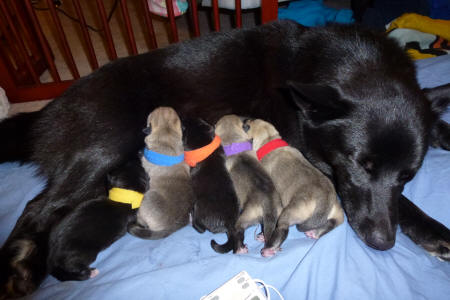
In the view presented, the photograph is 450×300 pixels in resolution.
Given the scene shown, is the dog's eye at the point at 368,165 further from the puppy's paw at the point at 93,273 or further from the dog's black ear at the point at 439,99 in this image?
the puppy's paw at the point at 93,273

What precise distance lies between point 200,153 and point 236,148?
0.19 meters

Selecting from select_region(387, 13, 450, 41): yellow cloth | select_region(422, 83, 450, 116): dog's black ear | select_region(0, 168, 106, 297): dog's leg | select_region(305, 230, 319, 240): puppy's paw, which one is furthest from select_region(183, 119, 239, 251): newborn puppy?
select_region(387, 13, 450, 41): yellow cloth

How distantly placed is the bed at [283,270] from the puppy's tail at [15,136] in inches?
28.6

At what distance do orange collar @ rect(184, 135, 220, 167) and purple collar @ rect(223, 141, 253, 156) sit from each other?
0.07 m

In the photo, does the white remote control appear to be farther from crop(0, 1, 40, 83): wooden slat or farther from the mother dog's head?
crop(0, 1, 40, 83): wooden slat

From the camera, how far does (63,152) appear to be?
1396mm

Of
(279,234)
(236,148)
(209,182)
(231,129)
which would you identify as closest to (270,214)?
(279,234)

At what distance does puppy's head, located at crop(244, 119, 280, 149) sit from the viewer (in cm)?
154

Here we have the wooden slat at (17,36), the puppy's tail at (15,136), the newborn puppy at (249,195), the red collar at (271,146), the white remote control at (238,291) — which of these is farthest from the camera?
the wooden slat at (17,36)

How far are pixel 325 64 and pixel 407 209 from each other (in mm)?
744

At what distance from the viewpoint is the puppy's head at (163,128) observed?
1484mm

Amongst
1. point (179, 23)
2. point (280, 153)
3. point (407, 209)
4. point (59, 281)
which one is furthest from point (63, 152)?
point (179, 23)

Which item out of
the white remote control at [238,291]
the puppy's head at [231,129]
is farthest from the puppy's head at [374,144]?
the white remote control at [238,291]

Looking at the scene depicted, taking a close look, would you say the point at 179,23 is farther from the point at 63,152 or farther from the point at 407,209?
the point at 407,209
